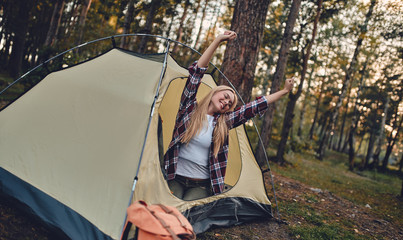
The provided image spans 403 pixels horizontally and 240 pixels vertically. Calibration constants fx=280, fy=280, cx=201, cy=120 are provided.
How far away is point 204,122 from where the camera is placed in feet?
10.0

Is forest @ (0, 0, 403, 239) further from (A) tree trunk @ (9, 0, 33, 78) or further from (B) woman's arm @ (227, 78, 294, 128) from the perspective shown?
(B) woman's arm @ (227, 78, 294, 128)

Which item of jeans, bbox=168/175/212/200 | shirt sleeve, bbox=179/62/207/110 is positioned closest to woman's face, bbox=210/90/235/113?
shirt sleeve, bbox=179/62/207/110

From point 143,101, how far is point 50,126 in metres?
1.10

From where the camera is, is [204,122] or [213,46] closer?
[213,46]

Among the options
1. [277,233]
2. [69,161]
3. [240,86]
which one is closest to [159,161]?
[69,161]

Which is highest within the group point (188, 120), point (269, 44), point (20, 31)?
point (269, 44)

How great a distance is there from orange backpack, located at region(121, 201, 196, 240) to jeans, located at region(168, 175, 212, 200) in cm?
94

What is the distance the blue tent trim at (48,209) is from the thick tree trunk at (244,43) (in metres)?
2.95

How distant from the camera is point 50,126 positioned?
2951 mm

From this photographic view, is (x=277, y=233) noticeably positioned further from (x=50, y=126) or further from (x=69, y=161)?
(x=50, y=126)

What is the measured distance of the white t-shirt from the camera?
307 cm

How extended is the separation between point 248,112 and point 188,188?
108 centimetres

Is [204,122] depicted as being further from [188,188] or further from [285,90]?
[285,90]

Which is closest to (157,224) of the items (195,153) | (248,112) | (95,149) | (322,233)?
(95,149)
